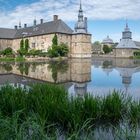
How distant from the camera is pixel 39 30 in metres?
68.7

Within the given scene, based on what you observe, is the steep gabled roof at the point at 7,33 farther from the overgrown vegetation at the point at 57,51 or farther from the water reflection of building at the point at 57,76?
the water reflection of building at the point at 57,76

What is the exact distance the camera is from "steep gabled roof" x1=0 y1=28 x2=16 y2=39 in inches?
3007

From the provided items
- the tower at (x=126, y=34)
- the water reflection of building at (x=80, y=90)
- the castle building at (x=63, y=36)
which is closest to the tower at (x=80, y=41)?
the castle building at (x=63, y=36)

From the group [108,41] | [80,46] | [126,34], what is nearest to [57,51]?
[80,46]

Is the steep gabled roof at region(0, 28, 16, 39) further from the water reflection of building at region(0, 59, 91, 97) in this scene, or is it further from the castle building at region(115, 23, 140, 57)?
the water reflection of building at region(0, 59, 91, 97)

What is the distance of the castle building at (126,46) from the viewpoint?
83062mm

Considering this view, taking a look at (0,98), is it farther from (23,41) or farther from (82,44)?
(23,41)

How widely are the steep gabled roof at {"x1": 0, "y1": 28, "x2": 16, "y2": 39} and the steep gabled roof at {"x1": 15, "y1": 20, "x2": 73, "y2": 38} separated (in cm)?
399

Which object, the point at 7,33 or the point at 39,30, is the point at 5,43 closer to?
the point at 7,33

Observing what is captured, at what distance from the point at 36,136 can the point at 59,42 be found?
Result: 5911 centimetres

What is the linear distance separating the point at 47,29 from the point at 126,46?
2789cm

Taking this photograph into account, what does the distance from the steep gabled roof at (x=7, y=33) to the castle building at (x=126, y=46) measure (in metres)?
30.1

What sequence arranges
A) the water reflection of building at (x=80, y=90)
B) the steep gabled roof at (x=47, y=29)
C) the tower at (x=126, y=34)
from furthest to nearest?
the tower at (x=126, y=34), the steep gabled roof at (x=47, y=29), the water reflection of building at (x=80, y=90)

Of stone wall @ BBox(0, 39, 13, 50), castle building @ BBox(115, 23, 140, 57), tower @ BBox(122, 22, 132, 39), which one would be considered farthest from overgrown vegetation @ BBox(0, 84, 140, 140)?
tower @ BBox(122, 22, 132, 39)
